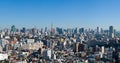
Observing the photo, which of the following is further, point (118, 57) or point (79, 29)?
point (79, 29)

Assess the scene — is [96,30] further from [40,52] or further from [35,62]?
[35,62]

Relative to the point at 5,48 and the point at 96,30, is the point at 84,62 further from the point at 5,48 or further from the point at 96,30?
the point at 96,30

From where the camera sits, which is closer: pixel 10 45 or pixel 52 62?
pixel 52 62

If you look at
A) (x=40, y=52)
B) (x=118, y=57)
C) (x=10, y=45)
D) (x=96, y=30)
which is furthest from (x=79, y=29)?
(x=118, y=57)

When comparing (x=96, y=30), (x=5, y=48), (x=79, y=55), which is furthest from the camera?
(x=96, y=30)

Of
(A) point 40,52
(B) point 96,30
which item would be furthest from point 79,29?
(A) point 40,52

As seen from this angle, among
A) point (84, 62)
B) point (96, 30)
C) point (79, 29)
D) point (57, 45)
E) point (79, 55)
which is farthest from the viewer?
point (96, 30)

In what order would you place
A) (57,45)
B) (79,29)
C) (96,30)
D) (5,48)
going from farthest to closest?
(96,30) < (79,29) < (57,45) < (5,48)

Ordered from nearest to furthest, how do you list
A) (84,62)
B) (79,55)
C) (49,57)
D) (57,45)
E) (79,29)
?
(84,62) → (49,57) → (79,55) → (57,45) → (79,29)
